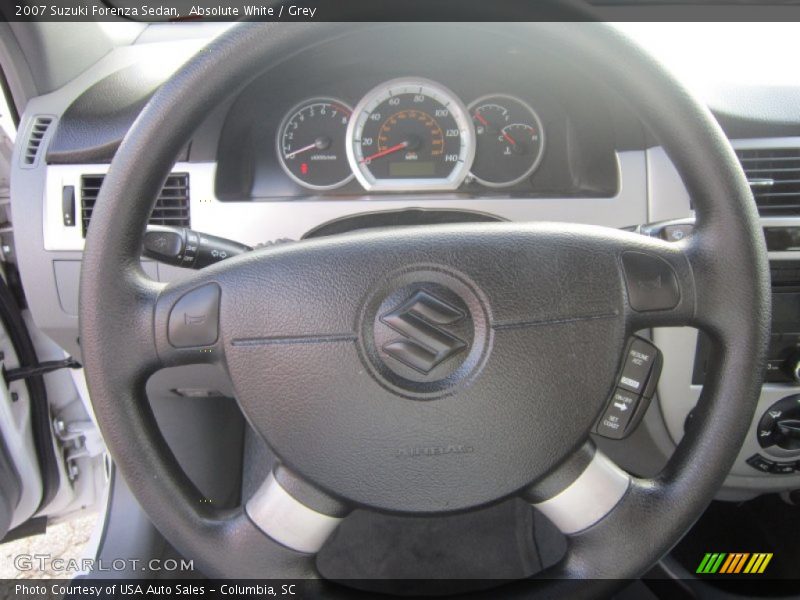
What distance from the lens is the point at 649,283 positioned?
0.82 meters

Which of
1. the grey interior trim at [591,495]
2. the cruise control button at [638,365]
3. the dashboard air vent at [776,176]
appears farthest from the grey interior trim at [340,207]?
the grey interior trim at [591,495]

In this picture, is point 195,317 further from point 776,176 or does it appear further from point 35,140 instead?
point 776,176

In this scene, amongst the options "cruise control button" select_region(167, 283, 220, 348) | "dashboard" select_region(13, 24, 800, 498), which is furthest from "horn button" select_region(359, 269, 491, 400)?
"dashboard" select_region(13, 24, 800, 498)

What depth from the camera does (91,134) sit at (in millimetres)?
1379

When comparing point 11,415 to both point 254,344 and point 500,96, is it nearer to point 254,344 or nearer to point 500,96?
point 254,344

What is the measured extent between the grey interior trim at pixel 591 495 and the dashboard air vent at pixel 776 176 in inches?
28.6

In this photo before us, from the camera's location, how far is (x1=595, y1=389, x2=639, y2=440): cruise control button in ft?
2.83

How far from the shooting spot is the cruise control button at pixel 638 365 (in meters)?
0.88

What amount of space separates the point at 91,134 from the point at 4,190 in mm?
357

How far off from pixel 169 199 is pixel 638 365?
→ 3.02 feet

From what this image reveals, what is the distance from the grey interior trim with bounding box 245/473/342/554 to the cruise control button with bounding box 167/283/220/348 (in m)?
0.19

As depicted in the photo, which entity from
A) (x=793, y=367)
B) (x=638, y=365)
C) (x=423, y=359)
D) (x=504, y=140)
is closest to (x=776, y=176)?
(x=793, y=367)

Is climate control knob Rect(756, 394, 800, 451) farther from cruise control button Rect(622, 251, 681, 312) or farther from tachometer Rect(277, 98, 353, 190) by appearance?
tachometer Rect(277, 98, 353, 190)

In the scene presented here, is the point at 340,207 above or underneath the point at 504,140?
underneath
